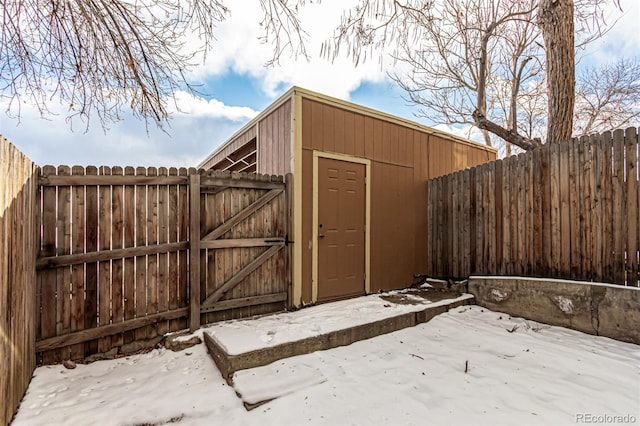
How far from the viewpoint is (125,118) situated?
327 centimetres

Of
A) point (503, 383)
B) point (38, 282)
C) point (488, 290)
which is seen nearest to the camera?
point (503, 383)

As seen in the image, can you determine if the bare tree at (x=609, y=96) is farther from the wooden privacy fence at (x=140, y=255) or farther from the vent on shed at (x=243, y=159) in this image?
the wooden privacy fence at (x=140, y=255)

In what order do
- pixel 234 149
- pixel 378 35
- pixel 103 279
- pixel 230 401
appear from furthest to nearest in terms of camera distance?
pixel 234 149, pixel 378 35, pixel 103 279, pixel 230 401

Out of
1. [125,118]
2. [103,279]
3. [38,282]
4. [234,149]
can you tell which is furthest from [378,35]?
[38,282]

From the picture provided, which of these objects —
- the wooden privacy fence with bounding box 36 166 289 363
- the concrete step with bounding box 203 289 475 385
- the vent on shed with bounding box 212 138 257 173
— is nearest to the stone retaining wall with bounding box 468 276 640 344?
the concrete step with bounding box 203 289 475 385

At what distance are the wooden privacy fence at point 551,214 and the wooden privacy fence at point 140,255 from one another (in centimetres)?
320

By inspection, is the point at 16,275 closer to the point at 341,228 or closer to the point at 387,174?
the point at 341,228

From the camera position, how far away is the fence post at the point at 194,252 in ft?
10.4

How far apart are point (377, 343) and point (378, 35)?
12.1ft

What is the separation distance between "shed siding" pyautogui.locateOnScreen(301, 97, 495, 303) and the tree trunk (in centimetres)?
172

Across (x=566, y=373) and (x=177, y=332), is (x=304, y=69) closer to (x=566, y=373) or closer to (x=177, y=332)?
(x=177, y=332)

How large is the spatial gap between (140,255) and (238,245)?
103cm

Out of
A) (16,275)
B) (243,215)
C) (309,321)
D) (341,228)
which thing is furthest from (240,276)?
(16,275)

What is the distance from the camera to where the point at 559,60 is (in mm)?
4648
